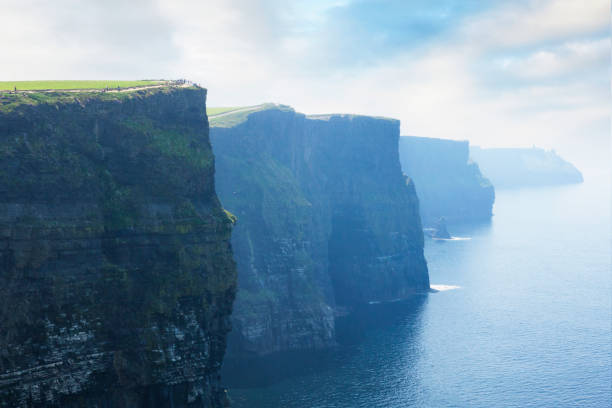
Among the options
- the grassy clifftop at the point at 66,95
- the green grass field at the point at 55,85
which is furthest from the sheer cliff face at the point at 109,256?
the green grass field at the point at 55,85

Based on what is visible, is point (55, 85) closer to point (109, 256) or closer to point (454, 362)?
point (109, 256)

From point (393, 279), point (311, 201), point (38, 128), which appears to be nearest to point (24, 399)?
point (38, 128)

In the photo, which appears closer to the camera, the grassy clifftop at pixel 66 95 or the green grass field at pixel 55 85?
the grassy clifftop at pixel 66 95

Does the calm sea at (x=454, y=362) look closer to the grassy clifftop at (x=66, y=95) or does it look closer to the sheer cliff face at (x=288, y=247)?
the sheer cliff face at (x=288, y=247)

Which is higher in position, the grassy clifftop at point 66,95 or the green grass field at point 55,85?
the green grass field at point 55,85

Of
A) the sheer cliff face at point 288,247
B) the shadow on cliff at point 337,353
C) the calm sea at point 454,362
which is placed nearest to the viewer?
the calm sea at point 454,362

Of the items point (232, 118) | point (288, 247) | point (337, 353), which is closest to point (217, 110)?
point (232, 118)

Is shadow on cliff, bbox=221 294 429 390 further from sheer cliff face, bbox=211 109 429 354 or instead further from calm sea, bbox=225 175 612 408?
sheer cliff face, bbox=211 109 429 354

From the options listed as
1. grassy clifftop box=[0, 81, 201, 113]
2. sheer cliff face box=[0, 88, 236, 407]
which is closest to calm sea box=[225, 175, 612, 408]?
sheer cliff face box=[0, 88, 236, 407]
